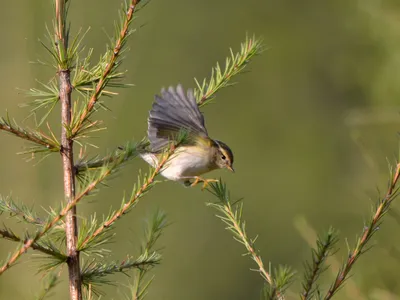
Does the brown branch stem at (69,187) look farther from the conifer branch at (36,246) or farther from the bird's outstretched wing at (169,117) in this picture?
the bird's outstretched wing at (169,117)

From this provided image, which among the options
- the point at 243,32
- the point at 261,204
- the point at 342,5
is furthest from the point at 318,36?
the point at 261,204

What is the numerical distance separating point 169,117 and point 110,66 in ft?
1.72

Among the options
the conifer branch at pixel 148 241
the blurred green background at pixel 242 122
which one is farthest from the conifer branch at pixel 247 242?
the blurred green background at pixel 242 122

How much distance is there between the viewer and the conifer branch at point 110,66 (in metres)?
1.50

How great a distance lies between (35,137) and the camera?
158cm

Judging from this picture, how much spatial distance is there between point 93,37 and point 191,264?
14.2 feet

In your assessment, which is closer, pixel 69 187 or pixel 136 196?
pixel 136 196

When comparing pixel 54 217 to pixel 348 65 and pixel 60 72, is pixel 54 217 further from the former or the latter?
pixel 348 65

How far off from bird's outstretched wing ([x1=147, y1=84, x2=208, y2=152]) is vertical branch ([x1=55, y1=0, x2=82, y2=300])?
14.8 inches

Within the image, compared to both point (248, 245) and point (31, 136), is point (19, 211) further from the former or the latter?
point (248, 245)

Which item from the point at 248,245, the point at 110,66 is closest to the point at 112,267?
the point at 248,245

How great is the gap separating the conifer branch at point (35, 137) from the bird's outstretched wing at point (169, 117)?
41cm

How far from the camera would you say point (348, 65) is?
5.18m

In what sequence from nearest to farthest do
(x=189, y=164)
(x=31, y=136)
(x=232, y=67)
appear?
(x=31, y=136), (x=232, y=67), (x=189, y=164)
